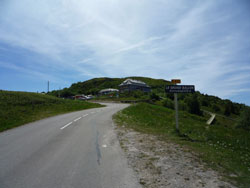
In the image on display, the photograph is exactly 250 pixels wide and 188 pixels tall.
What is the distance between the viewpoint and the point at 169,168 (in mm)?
4543

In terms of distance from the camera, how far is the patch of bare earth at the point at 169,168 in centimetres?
372

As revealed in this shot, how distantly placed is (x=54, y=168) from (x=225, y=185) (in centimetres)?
439

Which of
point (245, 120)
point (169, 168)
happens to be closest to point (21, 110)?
point (169, 168)

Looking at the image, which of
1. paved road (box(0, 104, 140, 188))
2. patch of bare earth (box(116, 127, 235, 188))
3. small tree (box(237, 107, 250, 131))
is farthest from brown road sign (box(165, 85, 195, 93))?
small tree (box(237, 107, 250, 131))

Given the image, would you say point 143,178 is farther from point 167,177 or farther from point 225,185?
point 225,185

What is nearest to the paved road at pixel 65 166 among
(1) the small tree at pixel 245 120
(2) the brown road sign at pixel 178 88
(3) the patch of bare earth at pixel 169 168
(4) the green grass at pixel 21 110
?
(3) the patch of bare earth at pixel 169 168

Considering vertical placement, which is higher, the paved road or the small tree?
the paved road

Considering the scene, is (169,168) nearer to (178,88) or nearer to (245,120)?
(178,88)

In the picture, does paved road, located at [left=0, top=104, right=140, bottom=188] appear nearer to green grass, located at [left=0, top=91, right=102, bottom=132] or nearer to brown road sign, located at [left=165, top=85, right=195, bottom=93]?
brown road sign, located at [left=165, top=85, right=195, bottom=93]

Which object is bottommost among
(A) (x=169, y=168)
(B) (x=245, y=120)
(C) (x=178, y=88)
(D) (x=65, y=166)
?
(B) (x=245, y=120)

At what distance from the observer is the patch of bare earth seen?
3.72 meters

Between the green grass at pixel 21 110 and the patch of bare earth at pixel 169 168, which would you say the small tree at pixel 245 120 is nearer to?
the green grass at pixel 21 110

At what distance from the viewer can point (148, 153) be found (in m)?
5.91

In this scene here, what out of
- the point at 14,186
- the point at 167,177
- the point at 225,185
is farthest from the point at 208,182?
the point at 14,186
